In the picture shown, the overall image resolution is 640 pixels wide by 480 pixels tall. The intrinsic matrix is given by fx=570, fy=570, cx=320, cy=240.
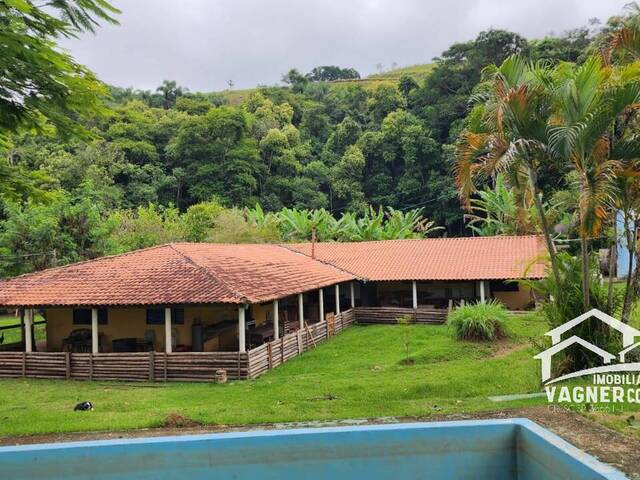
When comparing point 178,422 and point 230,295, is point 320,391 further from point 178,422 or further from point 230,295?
point 230,295

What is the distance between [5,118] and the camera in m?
7.68

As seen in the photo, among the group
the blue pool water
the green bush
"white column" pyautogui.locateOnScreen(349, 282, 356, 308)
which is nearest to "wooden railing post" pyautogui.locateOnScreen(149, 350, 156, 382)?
the blue pool water

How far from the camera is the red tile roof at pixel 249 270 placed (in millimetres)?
15508

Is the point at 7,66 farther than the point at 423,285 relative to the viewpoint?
No

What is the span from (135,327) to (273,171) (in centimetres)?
4113

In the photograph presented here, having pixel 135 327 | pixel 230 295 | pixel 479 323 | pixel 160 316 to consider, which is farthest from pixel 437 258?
pixel 135 327

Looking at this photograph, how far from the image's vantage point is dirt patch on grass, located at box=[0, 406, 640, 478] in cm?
567

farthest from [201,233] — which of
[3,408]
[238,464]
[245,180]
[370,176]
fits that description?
[238,464]

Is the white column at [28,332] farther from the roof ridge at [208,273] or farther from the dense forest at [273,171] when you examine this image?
the dense forest at [273,171]

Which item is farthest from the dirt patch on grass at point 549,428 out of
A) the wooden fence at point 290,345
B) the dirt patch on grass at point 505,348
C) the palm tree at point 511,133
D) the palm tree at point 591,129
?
the dirt patch on grass at point 505,348

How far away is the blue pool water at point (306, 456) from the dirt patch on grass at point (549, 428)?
20.5 inches

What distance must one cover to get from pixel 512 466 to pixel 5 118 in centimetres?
774

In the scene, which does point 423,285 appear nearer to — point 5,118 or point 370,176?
point 5,118

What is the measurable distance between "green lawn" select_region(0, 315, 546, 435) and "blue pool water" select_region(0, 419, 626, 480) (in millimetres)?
1724
